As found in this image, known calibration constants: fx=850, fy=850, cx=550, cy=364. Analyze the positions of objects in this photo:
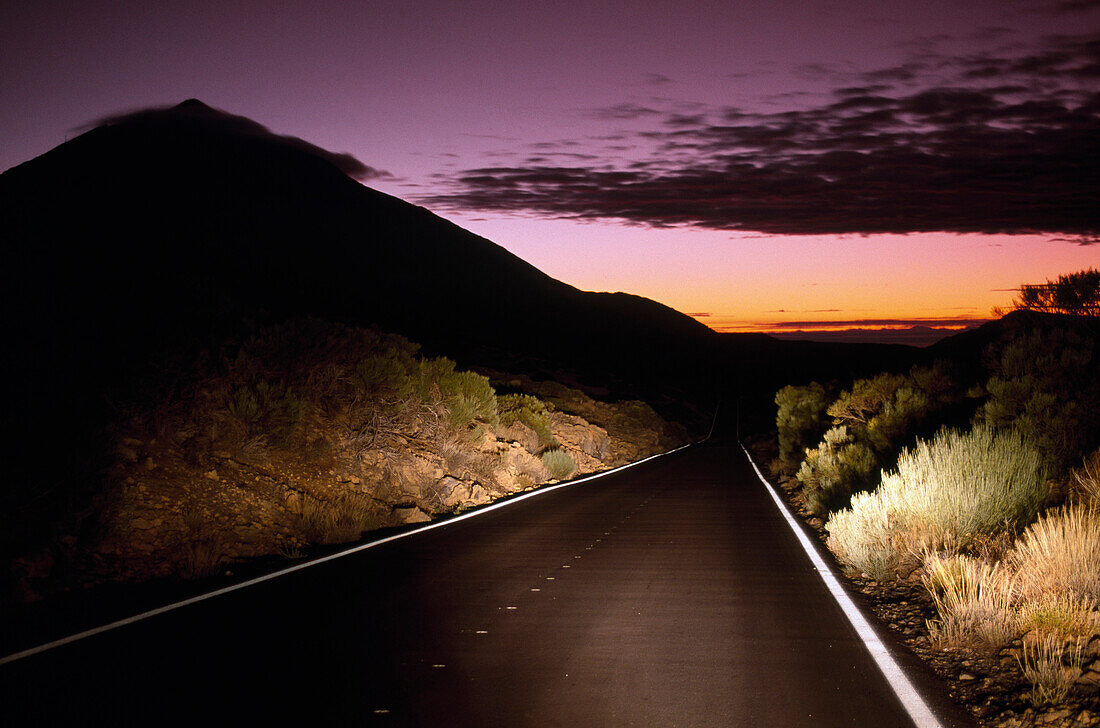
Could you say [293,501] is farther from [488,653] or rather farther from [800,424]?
[800,424]

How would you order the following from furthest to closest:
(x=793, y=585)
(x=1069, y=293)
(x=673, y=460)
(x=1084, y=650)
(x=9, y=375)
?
(x=673, y=460)
(x=1069, y=293)
(x=9, y=375)
(x=793, y=585)
(x=1084, y=650)

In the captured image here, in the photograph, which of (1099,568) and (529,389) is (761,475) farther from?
(1099,568)

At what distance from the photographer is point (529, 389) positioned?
40.5m

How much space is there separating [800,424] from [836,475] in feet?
56.3

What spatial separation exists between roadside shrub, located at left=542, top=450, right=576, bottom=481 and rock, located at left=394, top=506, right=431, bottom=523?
1015 cm

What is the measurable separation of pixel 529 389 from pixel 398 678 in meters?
34.9

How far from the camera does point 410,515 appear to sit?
570 inches

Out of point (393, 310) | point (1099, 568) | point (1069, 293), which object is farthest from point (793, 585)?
point (393, 310)

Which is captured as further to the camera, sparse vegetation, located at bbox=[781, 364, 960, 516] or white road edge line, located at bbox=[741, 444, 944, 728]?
sparse vegetation, located at bbox=[781, 364, 960, 516]

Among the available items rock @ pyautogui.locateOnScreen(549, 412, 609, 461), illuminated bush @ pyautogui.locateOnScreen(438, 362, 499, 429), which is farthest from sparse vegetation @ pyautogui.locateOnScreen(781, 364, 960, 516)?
rock @ pyautogui.locateOnScreen(549, 412, 609, 461)

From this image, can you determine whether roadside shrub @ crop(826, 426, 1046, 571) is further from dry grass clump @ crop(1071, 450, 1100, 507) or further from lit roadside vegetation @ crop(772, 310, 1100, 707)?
dry grass clump @ crop(1071, 450, 1100, 507)

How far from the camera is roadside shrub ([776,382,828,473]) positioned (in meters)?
29.6

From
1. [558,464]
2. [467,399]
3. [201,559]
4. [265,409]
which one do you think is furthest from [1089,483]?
[558,464]

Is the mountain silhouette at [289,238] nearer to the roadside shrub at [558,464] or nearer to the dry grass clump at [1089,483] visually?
the roadside shrub at [558,464]
